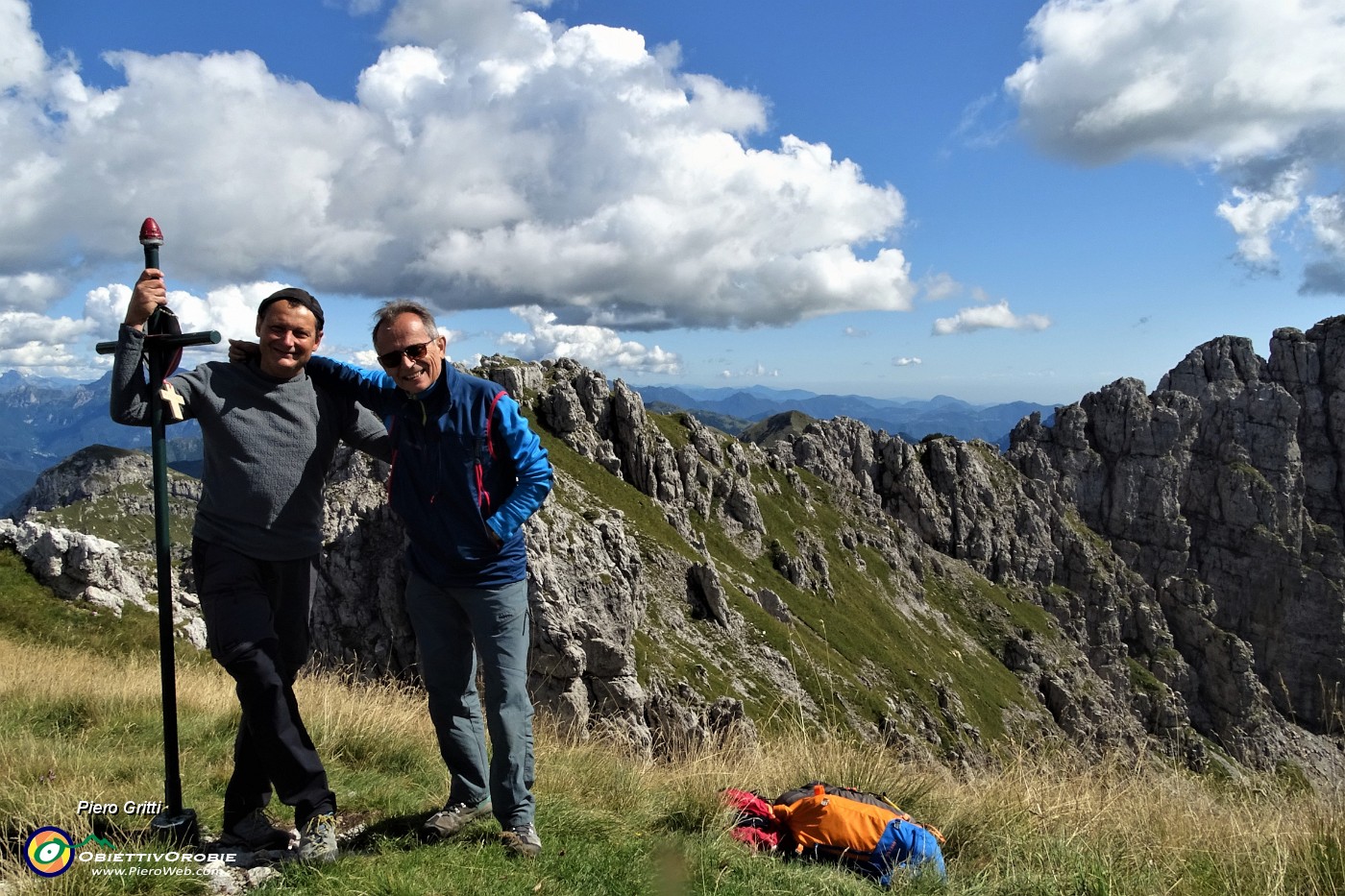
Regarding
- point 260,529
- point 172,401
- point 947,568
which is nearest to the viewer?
point 172,401

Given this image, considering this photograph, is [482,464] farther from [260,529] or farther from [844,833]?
[844,833]

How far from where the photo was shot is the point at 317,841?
5516 mm

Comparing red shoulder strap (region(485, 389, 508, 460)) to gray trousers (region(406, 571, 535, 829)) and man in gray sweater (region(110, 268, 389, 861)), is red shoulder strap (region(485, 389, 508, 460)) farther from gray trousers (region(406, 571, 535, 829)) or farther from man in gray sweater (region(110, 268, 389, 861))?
man in gray sweater (region(110, 268, 389, 861))

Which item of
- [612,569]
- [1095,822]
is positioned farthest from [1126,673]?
[1095,822]

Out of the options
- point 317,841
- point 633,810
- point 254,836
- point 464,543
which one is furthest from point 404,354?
point 633,810

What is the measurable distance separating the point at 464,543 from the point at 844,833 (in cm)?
387

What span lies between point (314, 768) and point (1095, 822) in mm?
6454

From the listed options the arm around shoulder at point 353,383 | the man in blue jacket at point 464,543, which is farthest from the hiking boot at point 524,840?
the arm around shoulder at point 353,383

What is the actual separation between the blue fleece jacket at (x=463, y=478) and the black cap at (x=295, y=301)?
949mm

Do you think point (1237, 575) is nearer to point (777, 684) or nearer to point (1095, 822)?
point (777, 684)

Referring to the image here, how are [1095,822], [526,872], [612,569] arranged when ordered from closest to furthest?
[526,872] < [1095,822] < [612,569]

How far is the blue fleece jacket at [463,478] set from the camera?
6.15 meters

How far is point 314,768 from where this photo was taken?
6.00m

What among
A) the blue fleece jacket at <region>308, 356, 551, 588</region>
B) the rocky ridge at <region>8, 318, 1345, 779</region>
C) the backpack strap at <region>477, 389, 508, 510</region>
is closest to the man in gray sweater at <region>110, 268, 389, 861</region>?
the blue fleece jacket at <region>308, 356, 551, 588</region>
